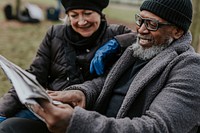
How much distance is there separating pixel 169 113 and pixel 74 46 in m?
1.40

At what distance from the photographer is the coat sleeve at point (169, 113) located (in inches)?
74.8

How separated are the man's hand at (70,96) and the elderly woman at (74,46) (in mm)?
397

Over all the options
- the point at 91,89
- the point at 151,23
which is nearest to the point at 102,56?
the point at 91,89

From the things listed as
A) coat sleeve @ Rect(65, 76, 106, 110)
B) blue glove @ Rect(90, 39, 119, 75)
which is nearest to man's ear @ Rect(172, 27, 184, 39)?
blue glove @ Rect(90, 39, 119, 75)

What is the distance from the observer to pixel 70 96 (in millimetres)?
2633

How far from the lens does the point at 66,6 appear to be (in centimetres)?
328

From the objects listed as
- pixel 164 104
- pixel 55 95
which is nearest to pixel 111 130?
pixel 164 104

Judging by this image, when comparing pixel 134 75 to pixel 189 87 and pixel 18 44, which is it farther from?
pixel 18 44

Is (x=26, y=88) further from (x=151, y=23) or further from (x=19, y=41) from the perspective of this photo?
(x=19, y=41)

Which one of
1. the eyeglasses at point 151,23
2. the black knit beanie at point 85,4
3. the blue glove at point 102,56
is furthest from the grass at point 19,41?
the eyeglasses at point 151,23

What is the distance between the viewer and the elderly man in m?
1.90

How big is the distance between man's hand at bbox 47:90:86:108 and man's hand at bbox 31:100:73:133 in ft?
2.19

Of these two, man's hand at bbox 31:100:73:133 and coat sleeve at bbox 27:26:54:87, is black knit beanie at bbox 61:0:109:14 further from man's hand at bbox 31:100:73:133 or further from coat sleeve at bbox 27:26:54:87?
man's hand at bbox 31:100:73:133

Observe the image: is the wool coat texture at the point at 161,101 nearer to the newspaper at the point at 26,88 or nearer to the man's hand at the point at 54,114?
the man's hand at the point at 54,114
